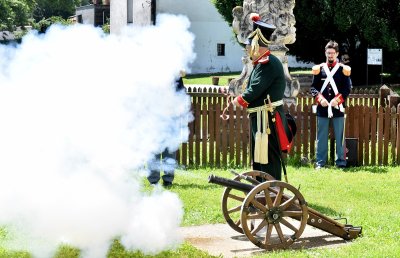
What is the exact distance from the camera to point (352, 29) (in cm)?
3031

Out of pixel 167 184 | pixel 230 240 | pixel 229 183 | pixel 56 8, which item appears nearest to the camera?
pixel 229 183

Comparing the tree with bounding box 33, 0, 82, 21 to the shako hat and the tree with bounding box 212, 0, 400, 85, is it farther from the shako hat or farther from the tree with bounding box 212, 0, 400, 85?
the shako hat

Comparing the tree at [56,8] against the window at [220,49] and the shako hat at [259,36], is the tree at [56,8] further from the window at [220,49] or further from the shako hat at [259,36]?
the shako hat at [259,36]

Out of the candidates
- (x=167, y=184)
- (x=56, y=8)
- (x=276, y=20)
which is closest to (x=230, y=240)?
(x=167, y=184)

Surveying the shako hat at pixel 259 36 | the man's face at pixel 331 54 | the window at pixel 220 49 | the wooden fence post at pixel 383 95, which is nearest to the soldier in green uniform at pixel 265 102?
the shako hat at pixel 259 36

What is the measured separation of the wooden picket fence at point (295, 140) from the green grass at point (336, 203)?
494 mm

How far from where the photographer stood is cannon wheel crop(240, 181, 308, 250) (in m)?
7.43

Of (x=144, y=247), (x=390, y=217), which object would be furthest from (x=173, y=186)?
(x=144, y=247)

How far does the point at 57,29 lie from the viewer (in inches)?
282

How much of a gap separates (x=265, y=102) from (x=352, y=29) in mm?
22775

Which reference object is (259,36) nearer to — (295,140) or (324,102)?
(324,102)

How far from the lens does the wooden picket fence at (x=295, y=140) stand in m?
13.4

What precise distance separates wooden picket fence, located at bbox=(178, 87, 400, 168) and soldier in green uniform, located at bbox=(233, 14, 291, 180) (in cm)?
462

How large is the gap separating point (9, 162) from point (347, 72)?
7865 mm
